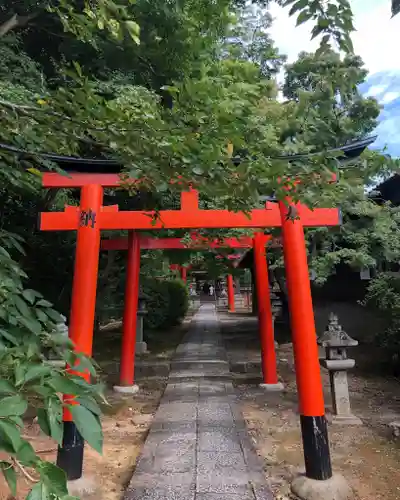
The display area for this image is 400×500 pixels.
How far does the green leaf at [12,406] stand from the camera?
1049mm

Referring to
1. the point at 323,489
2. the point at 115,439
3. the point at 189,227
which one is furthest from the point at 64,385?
the point at 115,439

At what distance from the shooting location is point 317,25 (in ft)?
4.91

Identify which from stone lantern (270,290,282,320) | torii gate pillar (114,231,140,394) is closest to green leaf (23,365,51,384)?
torii gate pillar (114,231,140,394)

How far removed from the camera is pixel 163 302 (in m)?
14.9

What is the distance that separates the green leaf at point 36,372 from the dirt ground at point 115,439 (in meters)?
0.50

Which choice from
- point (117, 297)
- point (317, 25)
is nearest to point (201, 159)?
point (317, 25)

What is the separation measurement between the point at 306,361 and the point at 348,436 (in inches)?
83.5

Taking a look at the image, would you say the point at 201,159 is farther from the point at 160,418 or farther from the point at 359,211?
the point at 359,211

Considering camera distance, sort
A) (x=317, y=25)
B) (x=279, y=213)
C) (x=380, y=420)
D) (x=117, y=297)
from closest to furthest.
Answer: (x=317, y=25)
(x=279, y=213)
(x=380, y=420)
(x=117, y=297)

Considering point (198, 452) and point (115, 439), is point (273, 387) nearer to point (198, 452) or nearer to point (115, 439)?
point (115, 439)

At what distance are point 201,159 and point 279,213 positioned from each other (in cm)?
269

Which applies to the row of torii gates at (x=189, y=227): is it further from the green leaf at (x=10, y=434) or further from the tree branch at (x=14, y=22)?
the tree branch at (x=14, y=22)

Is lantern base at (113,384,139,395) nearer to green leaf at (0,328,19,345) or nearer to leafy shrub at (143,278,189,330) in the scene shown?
leafy shrub at (143,278,189,330)

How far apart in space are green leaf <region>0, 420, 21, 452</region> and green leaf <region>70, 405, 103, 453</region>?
0.57 ft
